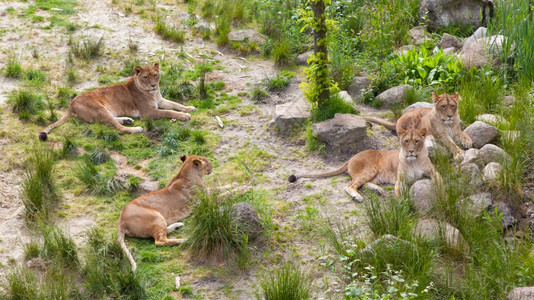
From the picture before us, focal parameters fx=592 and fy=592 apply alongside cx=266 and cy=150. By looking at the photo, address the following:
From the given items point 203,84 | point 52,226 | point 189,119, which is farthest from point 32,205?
point 203,84

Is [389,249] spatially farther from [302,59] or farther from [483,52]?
[302,59]

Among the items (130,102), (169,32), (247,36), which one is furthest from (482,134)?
(169,32)

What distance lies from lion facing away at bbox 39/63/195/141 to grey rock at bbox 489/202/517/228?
5618 millimetres

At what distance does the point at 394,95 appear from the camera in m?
10.7

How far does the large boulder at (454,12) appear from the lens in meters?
13.5

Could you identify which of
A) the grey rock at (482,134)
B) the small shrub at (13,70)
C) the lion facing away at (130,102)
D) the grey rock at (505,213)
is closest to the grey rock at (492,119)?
the grey rock at (482,134)

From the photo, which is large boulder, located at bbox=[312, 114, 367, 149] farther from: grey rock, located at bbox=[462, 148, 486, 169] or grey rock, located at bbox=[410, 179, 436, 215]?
grey rock, located at bbox=[410, 179, 436, 215]

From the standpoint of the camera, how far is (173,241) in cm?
716

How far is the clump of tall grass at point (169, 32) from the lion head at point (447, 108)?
701cm

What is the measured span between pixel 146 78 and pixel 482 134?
6058 mm

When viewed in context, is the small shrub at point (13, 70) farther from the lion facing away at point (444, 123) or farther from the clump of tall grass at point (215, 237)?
the lion facing away at point (444, 123)

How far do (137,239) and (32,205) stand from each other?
5.21ft

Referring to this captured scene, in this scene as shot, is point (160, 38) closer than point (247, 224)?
No

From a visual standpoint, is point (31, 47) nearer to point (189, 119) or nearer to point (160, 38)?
point (160, 38)
